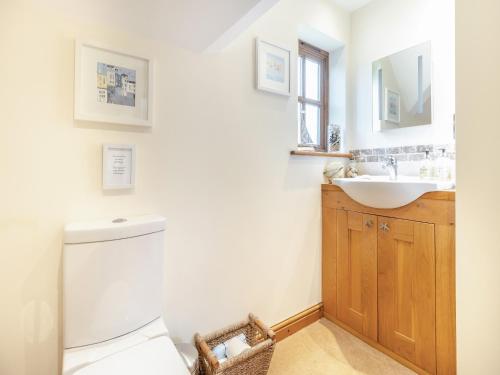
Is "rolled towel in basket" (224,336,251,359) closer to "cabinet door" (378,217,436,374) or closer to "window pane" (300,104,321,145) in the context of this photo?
"cabinet door" (378,217,436,374)

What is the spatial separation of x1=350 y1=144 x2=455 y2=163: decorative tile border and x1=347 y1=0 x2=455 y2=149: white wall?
36 mm

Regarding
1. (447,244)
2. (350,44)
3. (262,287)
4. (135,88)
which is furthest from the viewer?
(350,44)

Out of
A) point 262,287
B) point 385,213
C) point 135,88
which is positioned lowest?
point 262,287

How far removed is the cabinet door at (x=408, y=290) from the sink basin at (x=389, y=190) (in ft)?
0.47

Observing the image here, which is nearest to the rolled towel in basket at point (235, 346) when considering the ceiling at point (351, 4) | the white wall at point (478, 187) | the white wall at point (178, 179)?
the white wall at point (178, 179)

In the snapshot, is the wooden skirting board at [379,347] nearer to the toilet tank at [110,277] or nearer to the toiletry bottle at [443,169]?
the toiletry bottle at [443,169]

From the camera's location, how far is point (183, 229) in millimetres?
1260

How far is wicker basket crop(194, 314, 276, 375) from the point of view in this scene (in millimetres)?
1112

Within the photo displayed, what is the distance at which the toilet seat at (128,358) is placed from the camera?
0.77 m

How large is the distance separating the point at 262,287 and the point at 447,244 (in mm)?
1012

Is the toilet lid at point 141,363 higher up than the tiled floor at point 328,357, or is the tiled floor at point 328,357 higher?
the toilet lid at point 141,363

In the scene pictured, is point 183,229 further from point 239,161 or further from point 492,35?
point 492,35

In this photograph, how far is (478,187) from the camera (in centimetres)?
89

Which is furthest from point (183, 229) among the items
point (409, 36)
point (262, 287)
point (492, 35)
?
point (409, 36)
